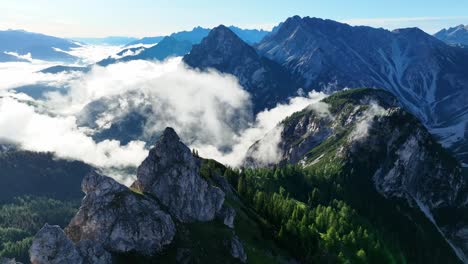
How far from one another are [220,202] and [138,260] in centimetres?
3478

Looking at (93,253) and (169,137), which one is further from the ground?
(169,137)

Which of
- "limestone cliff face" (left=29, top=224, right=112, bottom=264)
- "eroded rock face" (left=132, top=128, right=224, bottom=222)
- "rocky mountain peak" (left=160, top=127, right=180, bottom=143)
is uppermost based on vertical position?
"rocky mountain peak" (left=160, top=127, right=180, bottom=143)

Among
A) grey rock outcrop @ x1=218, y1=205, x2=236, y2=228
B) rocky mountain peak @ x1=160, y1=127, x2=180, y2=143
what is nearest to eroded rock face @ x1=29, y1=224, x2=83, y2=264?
rocky mountain peak @ x1=160, y1=127, x2=180, y2=143

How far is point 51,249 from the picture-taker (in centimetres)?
7444

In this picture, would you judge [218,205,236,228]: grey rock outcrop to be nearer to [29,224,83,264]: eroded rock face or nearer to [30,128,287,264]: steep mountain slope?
[30,128,287,264]: steep mountain slope

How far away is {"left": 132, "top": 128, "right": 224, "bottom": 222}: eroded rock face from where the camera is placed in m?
104

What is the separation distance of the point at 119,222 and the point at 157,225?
7341 millimetres

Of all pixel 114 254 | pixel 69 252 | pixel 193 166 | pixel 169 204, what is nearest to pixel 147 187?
pixel 169 204

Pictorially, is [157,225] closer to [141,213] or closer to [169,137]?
[141,213]

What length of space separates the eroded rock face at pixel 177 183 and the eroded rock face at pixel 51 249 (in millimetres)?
28955

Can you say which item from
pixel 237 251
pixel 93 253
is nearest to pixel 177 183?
pixel 237 251

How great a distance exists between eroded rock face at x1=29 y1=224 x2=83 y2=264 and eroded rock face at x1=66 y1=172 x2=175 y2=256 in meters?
7.65

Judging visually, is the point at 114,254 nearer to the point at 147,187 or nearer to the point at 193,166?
the point at 147,187

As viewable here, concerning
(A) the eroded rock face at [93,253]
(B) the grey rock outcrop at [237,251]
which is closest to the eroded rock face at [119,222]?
(A) the eroded rock face at [93,253]
